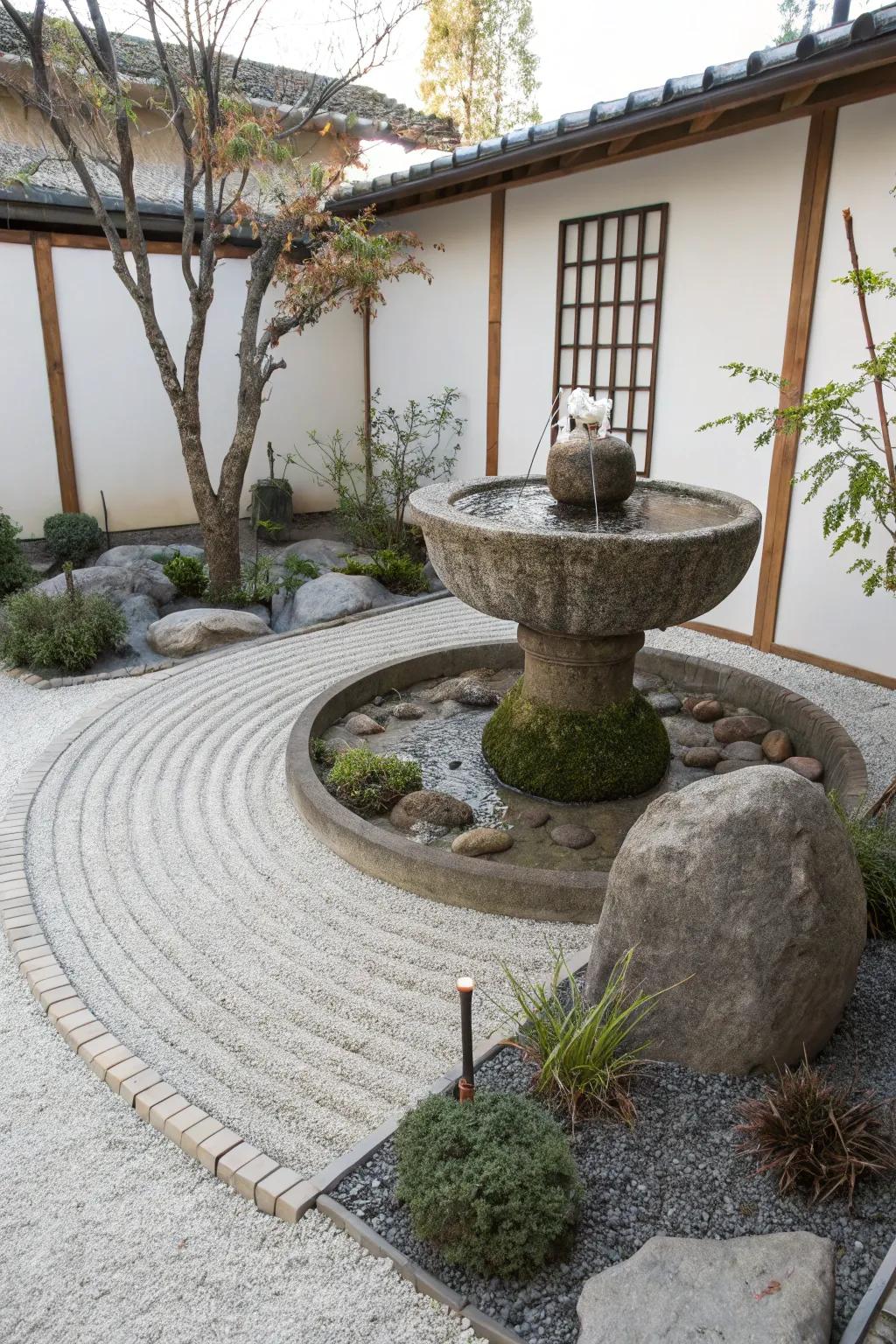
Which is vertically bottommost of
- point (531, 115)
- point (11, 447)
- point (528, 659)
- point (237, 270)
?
point (528, 659)

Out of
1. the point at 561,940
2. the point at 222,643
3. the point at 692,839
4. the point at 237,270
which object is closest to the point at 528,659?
the point at 561,940

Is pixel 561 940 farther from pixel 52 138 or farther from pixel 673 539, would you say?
pixel 52 138

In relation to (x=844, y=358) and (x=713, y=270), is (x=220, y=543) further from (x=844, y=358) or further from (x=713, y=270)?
(x=844, y=358)

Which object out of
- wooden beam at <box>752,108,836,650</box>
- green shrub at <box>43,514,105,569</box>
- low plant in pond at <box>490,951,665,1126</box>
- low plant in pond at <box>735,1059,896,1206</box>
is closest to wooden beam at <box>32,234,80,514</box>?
green shrub at <box>43,514,105,569</box>

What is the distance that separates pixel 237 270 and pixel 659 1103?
35.5ft

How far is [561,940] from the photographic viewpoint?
380cm

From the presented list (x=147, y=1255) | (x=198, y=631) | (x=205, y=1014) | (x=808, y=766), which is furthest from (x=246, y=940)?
(x=198, y=631)

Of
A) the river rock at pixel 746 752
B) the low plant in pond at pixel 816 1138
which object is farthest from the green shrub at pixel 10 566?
the low plant in pond at pixel 816 1138

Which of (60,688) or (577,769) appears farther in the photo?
(60,688)

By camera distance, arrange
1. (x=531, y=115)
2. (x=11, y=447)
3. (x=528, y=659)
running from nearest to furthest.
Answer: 1. (x=528, y=659)
2. (x=11, y=447)
3. (x=531, y=115)

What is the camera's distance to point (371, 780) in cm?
489

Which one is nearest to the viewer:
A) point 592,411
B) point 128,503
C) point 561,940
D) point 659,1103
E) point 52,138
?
point 659,1103

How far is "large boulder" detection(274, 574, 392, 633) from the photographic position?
818 cm

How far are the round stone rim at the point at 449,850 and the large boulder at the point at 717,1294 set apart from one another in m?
1.74
